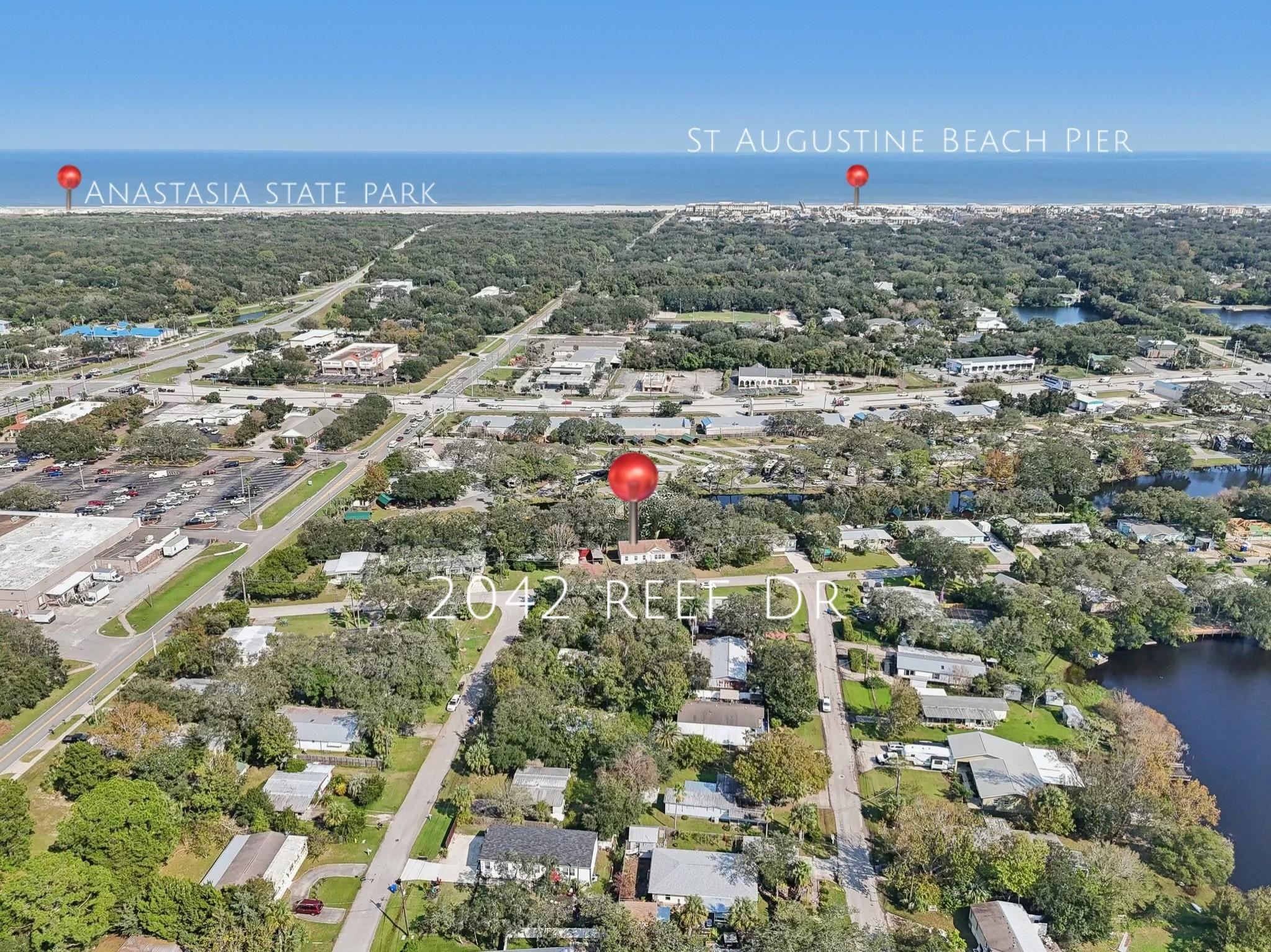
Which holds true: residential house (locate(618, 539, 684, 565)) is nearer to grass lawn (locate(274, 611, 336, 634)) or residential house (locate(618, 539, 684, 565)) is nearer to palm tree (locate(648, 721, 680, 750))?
palm tree (locate(648, 721, 680, 750))

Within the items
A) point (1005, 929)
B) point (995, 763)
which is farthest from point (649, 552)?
point (1005, 929)

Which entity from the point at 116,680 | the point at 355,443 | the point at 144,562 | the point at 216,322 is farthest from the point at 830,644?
the point at 216,322

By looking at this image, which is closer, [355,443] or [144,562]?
[144,562]

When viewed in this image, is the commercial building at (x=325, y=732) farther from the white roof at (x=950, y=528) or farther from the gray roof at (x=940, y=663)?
the white roof at (x=950, y=528)

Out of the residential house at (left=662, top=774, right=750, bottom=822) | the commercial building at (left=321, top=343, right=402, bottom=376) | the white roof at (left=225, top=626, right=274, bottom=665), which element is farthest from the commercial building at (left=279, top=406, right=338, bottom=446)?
the residential house at (left=662, top=774, right=750, bottom=822)

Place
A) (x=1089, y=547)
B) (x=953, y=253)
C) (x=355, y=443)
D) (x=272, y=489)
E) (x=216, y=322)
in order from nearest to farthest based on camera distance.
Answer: (x=1089, y=547)
(x=272, y=489)
(x=355, y=443)
(x=216, y=322)
(x=953, y=253)

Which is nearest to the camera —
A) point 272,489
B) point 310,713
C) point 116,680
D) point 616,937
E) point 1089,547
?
point 616,937

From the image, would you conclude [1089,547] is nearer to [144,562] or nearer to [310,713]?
[310,713]
